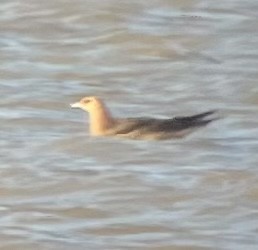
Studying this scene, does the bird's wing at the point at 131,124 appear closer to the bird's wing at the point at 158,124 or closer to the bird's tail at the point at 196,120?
the bird's wing at the point at 158,124

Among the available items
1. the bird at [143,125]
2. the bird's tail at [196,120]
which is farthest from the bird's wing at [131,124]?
the bird's tail at [196,120]

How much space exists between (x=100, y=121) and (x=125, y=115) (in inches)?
16.9

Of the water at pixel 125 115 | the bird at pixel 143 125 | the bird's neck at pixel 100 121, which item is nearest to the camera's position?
the water at pixel 125 115

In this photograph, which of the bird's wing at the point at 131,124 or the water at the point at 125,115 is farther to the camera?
the bird's wing at the point at 131,124

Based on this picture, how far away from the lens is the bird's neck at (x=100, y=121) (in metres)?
9.22

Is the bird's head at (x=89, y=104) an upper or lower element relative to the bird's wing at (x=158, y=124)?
upper

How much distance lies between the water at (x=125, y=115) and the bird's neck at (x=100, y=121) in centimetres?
9

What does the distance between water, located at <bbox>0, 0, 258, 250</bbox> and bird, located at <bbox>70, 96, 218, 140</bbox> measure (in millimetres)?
63

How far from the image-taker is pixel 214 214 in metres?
7.69

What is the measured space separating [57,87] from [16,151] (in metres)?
1.53

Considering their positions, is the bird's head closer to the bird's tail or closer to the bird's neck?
the bird's neck

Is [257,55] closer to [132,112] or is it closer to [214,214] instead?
[132,112]

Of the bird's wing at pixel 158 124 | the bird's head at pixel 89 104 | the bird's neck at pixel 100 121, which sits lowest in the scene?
the bird's wing at pixel 158 124

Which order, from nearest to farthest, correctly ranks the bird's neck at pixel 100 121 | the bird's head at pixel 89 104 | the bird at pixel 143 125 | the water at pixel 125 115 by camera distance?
the water at pixel 125 115
the bird at pixel 143 125
the bird's neck at pixel 100 121
the bird's head at pixel 89 104
